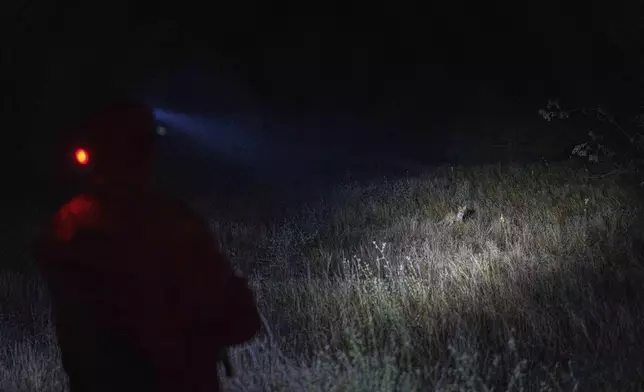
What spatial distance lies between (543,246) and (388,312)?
223 cm

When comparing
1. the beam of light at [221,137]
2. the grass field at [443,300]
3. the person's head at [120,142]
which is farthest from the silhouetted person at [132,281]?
the beam of light at [221,137]

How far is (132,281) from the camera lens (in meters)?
1.64

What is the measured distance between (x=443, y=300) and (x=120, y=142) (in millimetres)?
3060

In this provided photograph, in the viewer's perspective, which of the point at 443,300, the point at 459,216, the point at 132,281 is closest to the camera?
the point at 132,281

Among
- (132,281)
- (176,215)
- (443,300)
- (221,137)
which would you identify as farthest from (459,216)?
(221,137)

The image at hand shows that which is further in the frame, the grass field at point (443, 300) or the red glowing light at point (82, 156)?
the grass field at point (443, 300)

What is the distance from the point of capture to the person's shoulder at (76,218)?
1.67m

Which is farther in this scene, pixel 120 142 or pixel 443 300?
pixel 443 300

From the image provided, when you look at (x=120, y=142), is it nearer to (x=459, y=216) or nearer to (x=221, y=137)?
(x=459, y=216)

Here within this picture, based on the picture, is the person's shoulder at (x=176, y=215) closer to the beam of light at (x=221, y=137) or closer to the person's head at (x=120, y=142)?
the person's head at (x=120, y=142)

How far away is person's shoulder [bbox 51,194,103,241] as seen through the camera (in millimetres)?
1670

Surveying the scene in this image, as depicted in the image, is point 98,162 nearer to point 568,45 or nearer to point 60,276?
point 60,276

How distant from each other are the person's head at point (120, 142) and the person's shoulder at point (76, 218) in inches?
2.5

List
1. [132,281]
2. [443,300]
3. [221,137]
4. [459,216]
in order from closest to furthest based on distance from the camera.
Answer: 1. [132,281]
2. [443,300]
3. [459,216]
4. [221,137]
